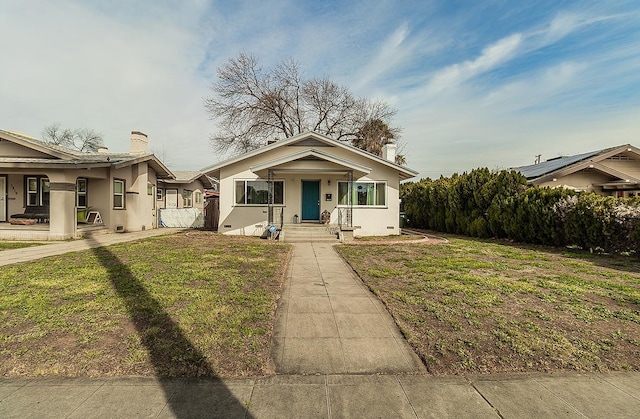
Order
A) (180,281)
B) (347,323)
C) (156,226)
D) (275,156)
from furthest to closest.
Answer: (156,226) → (275,156) → (180,281) → (347,323)

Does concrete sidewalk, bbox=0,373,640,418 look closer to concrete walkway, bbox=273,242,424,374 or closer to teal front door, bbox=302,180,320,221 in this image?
concrete walkway, bbox=273,242,424,374

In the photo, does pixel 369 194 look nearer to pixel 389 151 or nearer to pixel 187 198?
pixel 389 151

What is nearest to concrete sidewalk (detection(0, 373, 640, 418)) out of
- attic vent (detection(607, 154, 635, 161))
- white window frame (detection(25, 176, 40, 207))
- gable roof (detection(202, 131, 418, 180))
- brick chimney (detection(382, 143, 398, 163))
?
gable roof (detection(202, 131, 418, 180))

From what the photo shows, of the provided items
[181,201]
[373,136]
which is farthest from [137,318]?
[373,136]

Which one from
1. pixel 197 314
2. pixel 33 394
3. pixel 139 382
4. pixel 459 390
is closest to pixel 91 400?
pixel 139 382

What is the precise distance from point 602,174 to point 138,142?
26.9m

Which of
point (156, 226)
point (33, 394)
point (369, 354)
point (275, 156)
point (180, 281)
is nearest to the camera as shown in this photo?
point (33, 394)

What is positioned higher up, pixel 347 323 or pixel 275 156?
pixel 275 156

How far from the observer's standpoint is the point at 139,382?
2.89 m

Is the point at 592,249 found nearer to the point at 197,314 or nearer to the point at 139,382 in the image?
the point at 197,314

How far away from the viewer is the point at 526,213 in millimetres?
12188

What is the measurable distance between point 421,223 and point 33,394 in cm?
2015

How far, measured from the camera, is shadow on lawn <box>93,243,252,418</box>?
8.40 ft

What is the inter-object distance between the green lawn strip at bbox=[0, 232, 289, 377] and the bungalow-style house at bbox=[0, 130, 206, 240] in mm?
6157
